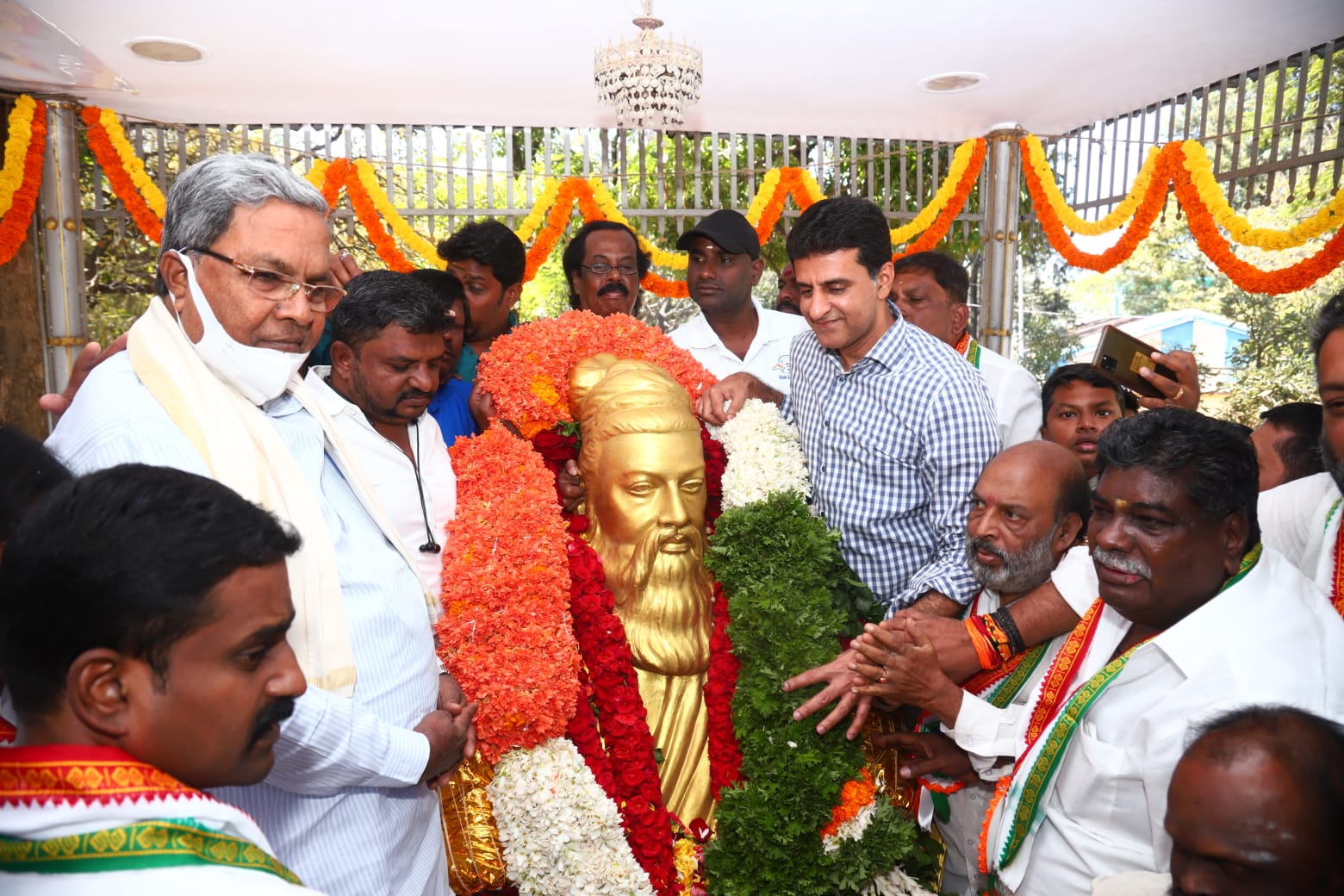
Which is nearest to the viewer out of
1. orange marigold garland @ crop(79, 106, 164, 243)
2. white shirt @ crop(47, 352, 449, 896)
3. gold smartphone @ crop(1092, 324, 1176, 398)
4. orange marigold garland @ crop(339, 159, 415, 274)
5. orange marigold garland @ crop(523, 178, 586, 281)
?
white shirt @ crop(47, 352, 449, 896)

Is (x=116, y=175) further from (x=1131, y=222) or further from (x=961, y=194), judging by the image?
(x=1131, y=222)

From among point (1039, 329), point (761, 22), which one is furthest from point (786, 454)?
point (1039, 329)

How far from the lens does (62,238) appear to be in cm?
854

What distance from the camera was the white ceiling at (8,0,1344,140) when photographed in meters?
7.17

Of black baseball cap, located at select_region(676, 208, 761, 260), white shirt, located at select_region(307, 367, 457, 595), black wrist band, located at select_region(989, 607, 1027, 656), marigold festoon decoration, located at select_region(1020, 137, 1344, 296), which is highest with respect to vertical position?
marigold festoon decoration, located at select_region(1020, 137, 1344, 296)

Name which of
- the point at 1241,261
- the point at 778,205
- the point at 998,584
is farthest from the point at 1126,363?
the point at 778,205

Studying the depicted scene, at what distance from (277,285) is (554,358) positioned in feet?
4.77

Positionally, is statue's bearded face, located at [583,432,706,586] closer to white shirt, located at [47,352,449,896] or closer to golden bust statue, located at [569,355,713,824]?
golden bust statue, located at [569,355,713,824]

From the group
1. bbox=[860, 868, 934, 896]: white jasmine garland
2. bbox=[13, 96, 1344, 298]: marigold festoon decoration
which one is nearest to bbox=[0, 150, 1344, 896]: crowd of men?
bbox=[860, 868, 934, 896]: white jasmine garland

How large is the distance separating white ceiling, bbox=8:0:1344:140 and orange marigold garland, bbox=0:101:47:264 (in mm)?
419

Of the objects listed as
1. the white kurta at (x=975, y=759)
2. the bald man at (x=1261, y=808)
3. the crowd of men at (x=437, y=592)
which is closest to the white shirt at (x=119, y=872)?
the crowd of men at (x=437, y=592)

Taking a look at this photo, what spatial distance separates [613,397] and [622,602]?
2.46 ft

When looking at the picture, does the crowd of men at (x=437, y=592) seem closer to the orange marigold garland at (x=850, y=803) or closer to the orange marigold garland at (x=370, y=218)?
the orange marigold garland at (x=850, y=803)

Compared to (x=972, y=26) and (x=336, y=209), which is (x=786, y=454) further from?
(x=336, y=209)
